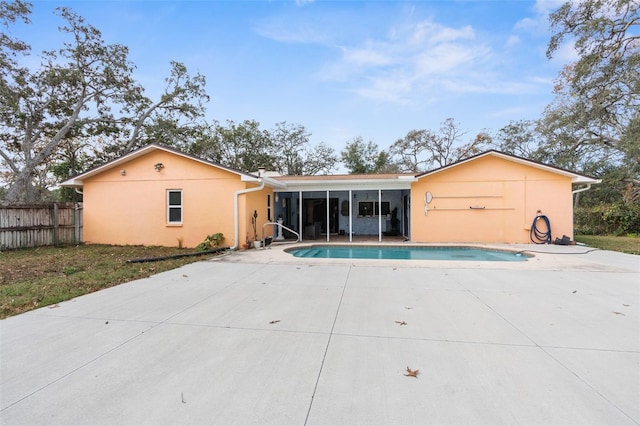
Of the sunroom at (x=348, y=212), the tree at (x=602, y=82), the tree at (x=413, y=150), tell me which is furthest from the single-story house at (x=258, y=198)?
the tree at (x=413, y=150)

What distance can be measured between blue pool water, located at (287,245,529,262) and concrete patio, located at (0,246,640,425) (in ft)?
14.8

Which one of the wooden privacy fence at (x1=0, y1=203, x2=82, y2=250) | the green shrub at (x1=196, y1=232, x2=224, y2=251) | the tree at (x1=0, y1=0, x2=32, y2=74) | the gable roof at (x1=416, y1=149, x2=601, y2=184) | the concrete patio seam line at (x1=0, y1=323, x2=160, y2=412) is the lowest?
the concrete patio seam line at (x1=0, y1=323, x2=160, y2=412)

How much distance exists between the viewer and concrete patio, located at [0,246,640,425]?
6.64 ft

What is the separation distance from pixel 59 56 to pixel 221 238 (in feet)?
52.8

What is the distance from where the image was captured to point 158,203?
11.3 metres

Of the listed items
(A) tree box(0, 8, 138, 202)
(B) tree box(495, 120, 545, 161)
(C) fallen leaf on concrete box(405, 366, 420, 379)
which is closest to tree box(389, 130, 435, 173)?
(B) tree box(495, 120, 545, 161)

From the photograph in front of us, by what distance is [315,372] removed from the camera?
2.52 metres

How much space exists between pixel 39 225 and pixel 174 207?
474cm

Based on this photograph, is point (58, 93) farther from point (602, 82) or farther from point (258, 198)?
point (602, 82)

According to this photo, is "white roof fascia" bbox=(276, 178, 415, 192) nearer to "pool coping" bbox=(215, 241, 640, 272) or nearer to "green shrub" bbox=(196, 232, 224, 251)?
"green shrub" bbox=(196, 232, 224, 251)

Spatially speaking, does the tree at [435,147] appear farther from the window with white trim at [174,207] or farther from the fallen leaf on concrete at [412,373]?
the fallen leaf on concrete at [412,373]

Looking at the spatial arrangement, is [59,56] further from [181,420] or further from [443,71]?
[181,420]

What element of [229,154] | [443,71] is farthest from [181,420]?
[229,154]

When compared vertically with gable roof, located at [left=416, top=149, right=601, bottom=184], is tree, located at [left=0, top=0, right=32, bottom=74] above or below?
above
